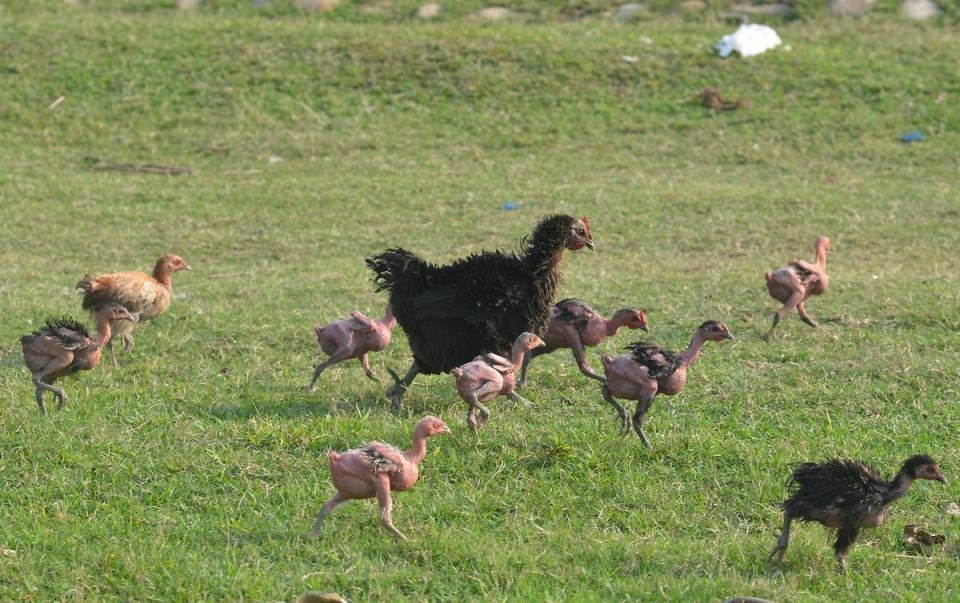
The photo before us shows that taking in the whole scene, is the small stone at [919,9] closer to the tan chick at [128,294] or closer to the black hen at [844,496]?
the tan chick at [128,294]

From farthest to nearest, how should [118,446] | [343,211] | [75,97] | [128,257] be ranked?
[75,97] < [343,211] < [128,257] < [118,446]

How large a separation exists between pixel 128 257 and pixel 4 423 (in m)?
6.18

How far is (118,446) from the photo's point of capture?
23.5ft

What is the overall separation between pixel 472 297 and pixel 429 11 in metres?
14.3

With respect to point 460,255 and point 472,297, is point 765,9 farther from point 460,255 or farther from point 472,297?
point 472,297

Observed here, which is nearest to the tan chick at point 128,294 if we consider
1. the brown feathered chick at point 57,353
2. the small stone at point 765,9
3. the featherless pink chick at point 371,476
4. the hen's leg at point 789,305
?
the brown feathered chick at point 57,353

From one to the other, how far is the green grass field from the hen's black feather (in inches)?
17.7

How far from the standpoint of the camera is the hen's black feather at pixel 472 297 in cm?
814

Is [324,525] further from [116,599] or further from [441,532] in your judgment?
[116,599]

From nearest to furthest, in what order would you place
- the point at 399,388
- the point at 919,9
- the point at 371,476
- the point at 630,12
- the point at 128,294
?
the point at 371,476, the point at 399,388, the point at 128,294, the point at 919,9, the point at 630,12

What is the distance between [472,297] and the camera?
8164 mm

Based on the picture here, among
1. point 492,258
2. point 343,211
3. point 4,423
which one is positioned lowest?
point 343,211

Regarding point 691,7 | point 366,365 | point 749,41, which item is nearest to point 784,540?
point 366,365

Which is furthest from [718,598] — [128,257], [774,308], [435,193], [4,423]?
[435,193]
